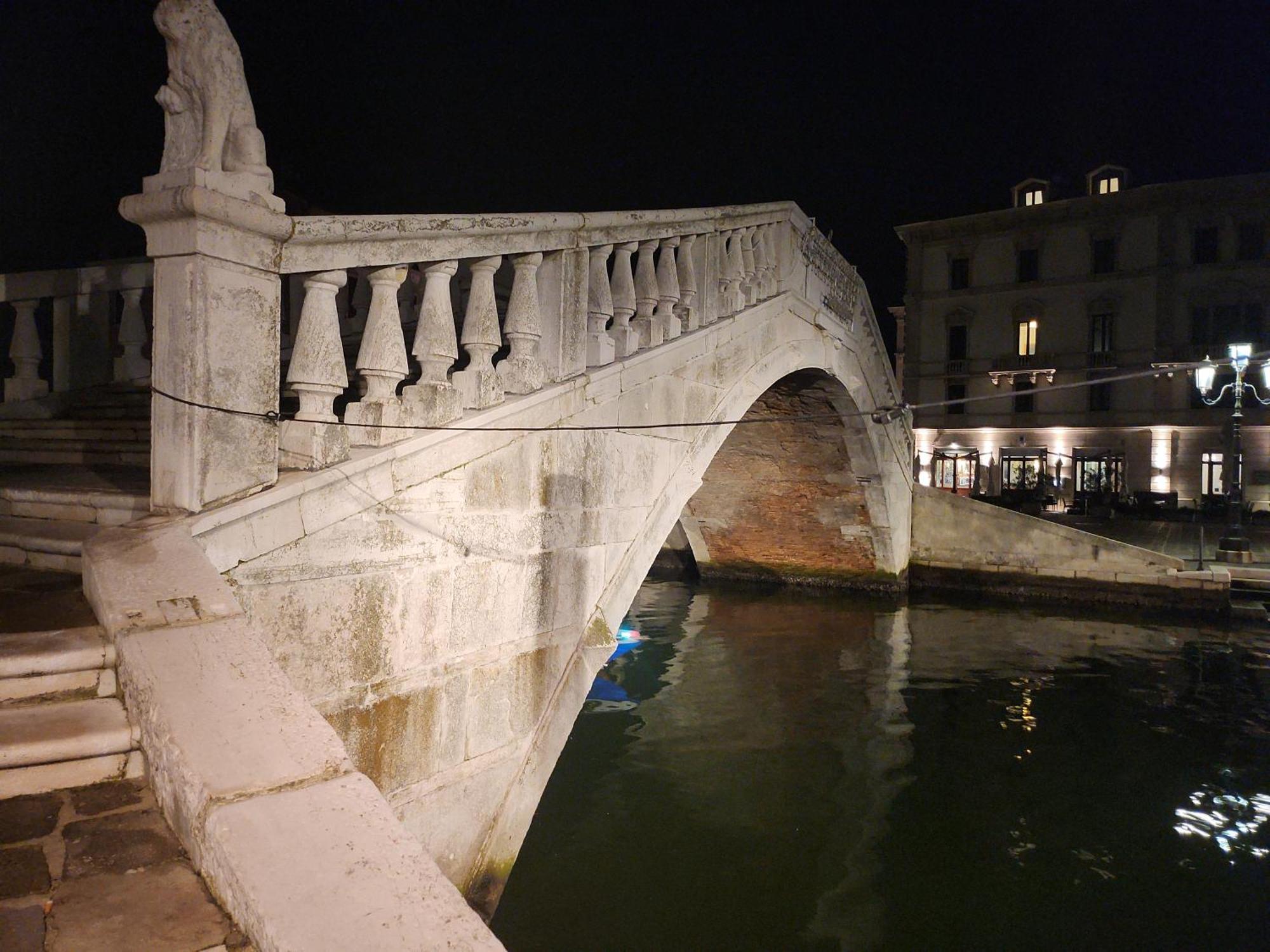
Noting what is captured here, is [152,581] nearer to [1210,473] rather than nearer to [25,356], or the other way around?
[25,356]

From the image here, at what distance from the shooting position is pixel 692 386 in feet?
18.5

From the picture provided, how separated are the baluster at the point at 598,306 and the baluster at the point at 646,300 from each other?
467 mm

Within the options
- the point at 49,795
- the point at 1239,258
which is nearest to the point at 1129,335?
the point at 1239,258

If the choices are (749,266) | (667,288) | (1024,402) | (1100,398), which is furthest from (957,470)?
(667,288)

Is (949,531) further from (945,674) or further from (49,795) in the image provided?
(49,795)

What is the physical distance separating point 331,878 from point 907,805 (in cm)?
524

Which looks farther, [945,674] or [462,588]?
[945,674]

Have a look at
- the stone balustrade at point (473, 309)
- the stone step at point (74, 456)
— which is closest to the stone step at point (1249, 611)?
the stone balustrade at point (473, 309)

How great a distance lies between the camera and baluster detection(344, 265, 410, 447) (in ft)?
10.5

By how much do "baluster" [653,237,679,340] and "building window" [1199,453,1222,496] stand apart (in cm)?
2392

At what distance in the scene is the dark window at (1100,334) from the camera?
2486 centimetres

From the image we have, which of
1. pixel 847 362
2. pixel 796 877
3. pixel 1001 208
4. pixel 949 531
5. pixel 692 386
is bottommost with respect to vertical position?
pixel 796 877

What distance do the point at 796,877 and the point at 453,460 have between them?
3.16 m

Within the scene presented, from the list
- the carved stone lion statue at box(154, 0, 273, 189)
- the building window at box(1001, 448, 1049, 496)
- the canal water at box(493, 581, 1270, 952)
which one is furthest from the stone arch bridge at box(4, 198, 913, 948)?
the building window at box(1001, 448, 1049, 496)
